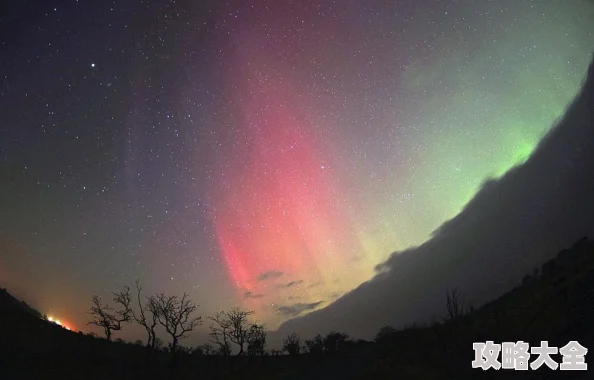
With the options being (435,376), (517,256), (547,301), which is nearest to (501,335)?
(547,301)

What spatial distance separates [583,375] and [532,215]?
6976 inches

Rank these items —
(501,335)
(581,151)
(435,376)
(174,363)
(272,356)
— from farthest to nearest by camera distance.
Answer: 1. (581,151)
2. (272,356)
3. (174,363)
4. (501,335)
5. (435,376)

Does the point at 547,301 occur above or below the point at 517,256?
below

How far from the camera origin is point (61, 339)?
70.4 m

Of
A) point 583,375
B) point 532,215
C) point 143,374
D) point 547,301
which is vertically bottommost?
point 583,375

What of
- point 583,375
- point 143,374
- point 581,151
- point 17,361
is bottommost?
point 583,375

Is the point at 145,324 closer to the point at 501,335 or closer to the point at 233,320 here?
the point at 233,320

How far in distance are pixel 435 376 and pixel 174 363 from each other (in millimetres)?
40657

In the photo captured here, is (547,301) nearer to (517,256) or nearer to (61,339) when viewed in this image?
(61,339)

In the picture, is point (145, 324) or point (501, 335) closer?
point (501, 335)

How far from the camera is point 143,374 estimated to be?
53.0 meters

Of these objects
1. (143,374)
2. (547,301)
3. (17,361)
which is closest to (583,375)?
(547,301)

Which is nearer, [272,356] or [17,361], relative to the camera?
[17,361]

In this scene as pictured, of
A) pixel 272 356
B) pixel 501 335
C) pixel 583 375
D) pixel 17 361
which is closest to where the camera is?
pixel 583 375
